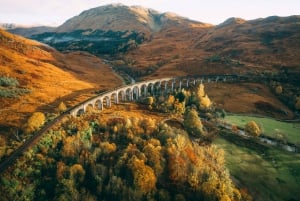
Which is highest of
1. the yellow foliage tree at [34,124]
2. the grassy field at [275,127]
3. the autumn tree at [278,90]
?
the yellow foliage tree at [34,124]

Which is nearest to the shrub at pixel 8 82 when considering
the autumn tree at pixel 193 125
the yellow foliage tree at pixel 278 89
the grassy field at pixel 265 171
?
the autumn tree at pixel 193 125

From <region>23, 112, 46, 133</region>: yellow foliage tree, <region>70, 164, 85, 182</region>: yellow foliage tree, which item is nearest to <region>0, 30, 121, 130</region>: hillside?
<region>23, 112, 46, 133</region>: yellow foliage tree

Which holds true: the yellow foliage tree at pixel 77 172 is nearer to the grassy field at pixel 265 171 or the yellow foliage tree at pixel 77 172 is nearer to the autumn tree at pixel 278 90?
the grassy field at pixel 265 171

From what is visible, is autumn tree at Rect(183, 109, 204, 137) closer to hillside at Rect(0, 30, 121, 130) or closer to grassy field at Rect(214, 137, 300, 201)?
grassy field at Rect(214, 137, 300, 201)

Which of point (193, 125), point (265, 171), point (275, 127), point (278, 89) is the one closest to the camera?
point (265, 171)

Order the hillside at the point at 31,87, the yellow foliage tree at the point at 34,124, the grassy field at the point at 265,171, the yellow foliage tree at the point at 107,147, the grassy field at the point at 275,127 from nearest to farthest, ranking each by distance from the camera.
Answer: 1. the yellow foliage tree at the point at 107,147
2. the grassy field at the point at 265,171
3. the yellow foliage tree at the point at 34,124
4. the grassy field at the point at 275,127
5. the hillside at the point at 31,87

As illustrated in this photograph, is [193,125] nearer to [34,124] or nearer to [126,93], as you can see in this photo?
[34,124]

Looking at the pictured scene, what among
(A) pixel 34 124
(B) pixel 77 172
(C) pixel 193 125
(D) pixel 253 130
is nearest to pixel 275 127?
(D) pixel 253 130
